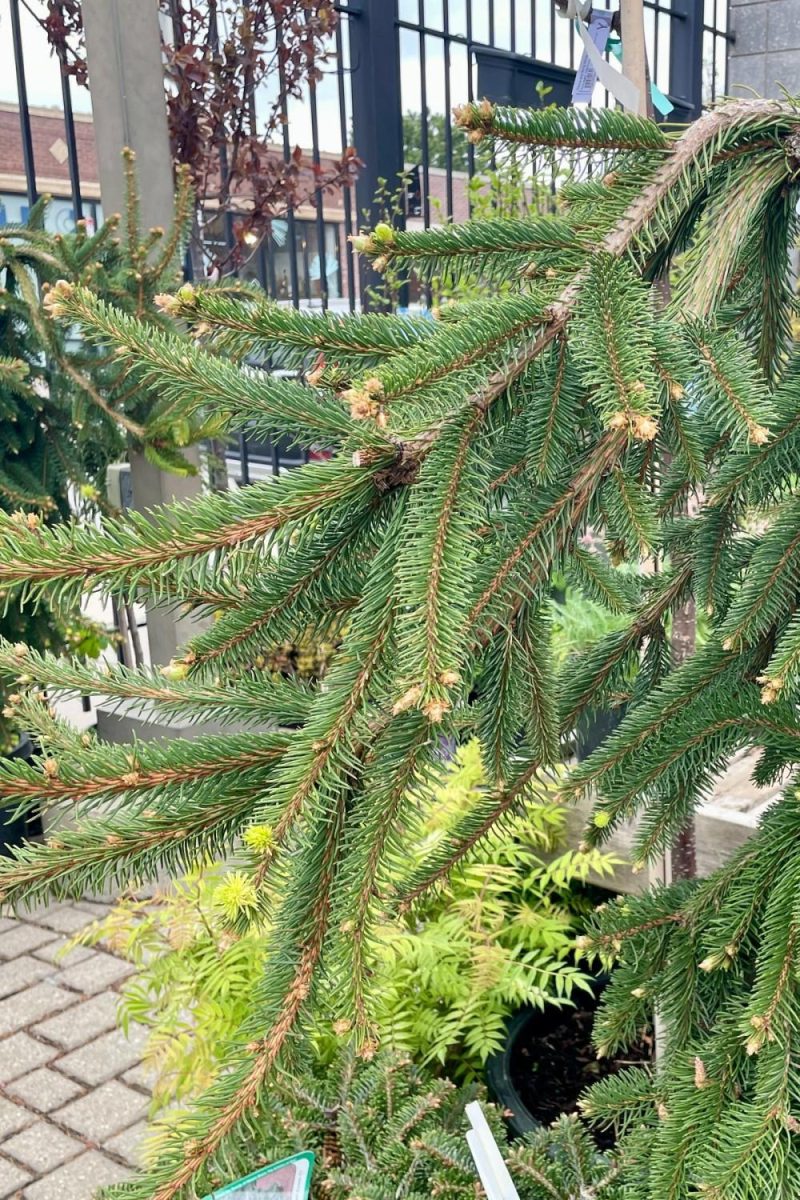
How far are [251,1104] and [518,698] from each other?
0.46m

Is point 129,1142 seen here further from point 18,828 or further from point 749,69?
point 749,69

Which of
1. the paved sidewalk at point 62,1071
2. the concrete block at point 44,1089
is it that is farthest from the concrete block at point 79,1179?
the concrete block at point 44,1089

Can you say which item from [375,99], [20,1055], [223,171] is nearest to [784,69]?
[375,99]

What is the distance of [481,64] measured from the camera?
167 inches

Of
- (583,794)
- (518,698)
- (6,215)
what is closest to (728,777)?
(583,794)

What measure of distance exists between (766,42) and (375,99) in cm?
608

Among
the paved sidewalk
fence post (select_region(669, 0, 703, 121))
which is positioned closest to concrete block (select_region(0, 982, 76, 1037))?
the paved sidewalk

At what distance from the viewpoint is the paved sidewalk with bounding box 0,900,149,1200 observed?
2734mm

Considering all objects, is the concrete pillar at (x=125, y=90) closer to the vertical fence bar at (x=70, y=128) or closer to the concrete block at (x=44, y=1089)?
the vertical fence bar at (x=70, y=128)

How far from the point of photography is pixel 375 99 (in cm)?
553

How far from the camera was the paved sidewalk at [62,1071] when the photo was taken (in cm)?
273

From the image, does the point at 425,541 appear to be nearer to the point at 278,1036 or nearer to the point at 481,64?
the point at 278,1036

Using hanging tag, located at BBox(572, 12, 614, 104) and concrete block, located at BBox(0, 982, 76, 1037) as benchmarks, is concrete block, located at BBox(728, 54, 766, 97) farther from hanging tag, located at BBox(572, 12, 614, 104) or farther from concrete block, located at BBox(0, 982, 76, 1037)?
concrete block, located at BBox(0, 982, 76, 1037)

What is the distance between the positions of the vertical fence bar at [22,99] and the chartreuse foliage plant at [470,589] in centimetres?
366
